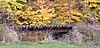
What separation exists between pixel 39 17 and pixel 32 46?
505 centimetres

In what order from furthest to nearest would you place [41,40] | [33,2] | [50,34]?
[33,2]
[50,34]
[41,40]

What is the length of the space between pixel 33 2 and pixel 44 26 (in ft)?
8.19

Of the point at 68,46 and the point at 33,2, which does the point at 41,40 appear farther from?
the point at 33,2

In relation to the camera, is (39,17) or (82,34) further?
(39,17)

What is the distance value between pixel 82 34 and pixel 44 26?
2.44 m

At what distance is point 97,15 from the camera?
56.3ft

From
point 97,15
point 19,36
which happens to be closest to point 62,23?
point 97,15

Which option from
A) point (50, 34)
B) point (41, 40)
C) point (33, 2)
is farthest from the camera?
point (33, 2)

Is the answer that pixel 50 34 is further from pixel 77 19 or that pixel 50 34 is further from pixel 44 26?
pixel 77 19

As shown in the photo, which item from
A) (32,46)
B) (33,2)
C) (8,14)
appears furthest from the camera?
(33,2)

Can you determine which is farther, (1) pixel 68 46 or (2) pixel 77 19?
(2) pixel 77 19

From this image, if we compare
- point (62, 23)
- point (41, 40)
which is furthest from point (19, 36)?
point (62, 23)

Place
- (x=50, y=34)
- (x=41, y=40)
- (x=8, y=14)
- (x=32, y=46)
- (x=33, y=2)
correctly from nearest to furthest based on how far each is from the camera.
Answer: (x=32, y=46)
(x=41, y=40)
(x=50, y=34)
(x=8, y=14)
(x=33, y=2)

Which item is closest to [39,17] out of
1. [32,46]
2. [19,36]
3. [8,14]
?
[8,14]
